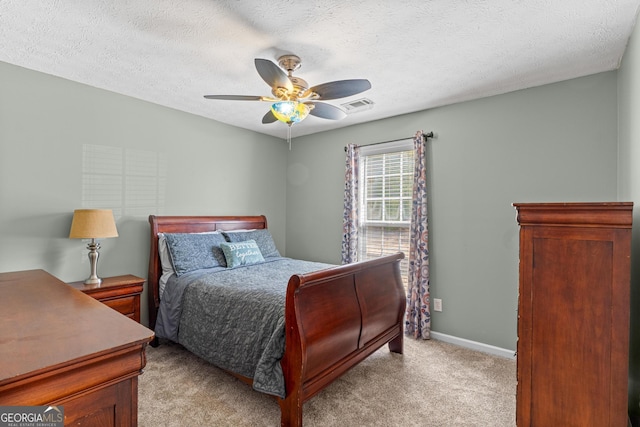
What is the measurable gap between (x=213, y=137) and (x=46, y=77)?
1.61m

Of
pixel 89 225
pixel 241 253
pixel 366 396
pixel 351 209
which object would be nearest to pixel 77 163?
pixel 89 225

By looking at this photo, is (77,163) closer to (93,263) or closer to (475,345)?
(93,263)

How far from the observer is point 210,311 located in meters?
2.49

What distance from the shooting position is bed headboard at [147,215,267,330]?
318cm

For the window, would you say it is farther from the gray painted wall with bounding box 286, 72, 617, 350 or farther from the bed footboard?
the bed footboard

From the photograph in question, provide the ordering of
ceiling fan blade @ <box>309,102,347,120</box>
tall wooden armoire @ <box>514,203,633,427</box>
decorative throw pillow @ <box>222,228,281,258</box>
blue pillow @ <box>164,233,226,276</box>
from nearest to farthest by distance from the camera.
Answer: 1. tall wooden armoire @ <box>514,203,633,427</box>
2. ceiling fan blade @ <box>309,102,347,120</box>
3. blue pillow @ <box>164,233,226,276</box>
4. decorative throw pillow @ <box>222,228,281,258</box>

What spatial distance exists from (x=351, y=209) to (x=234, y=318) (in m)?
2.08

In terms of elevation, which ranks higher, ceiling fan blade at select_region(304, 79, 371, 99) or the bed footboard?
ceiling fan blade at select_region(304, 79, 371, 99)

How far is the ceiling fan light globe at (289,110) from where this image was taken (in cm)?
229

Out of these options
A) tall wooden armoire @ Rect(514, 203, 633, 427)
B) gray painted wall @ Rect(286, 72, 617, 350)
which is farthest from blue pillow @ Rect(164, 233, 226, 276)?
tall wooden armoire @ Rect(514, 203, 633, 427)

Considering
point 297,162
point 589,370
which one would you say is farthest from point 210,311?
point 297,162

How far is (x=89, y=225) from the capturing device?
2604 millimetres

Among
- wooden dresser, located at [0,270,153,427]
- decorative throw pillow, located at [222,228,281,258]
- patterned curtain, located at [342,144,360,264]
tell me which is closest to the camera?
wooden dresser, located at [0,270,153,427]

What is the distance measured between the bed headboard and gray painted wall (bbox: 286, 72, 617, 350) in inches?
82.3
